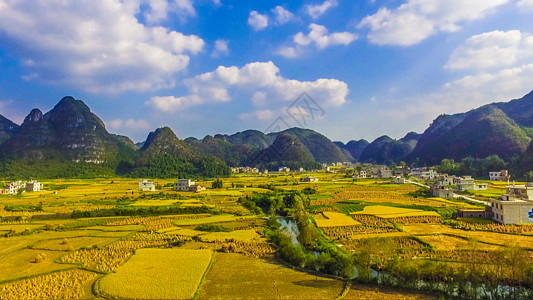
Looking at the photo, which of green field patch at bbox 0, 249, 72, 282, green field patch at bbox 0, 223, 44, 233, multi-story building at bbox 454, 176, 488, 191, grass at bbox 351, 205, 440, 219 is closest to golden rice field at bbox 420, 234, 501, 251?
grass at bbox 351, 205, 440, 219

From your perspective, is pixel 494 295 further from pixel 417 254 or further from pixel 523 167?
pixel 523 167

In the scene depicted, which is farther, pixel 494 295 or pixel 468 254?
pixel 468 254

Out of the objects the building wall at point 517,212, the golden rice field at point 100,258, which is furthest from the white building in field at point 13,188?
the building wall at point 517,212

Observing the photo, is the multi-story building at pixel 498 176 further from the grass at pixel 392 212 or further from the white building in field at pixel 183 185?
the white building in field at pixel 183 185

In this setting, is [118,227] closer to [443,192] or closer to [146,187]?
[146,187]

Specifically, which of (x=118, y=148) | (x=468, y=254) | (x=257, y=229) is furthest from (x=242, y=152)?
(x=468, y=254)

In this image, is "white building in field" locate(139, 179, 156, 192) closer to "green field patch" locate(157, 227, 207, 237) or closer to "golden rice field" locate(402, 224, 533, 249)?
"green field patch" locate(157, 227, 207, 237)

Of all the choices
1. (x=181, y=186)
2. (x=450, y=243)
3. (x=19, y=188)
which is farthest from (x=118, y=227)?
(x=19, y=188)
